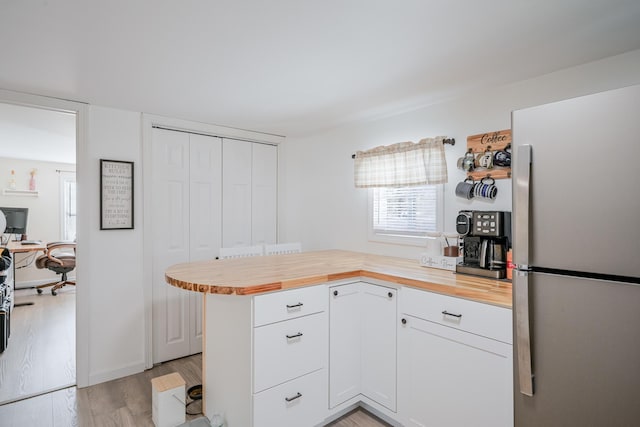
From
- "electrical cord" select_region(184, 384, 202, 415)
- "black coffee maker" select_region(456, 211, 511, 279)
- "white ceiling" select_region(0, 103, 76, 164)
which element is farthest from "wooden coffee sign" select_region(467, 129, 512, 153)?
"white ceiling" select_region(0, 103, 76, 164)

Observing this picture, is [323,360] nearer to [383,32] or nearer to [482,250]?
[482,250]

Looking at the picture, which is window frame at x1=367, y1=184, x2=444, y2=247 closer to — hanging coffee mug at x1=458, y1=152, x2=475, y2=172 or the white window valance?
the white window valance

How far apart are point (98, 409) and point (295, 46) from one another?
2.72 m

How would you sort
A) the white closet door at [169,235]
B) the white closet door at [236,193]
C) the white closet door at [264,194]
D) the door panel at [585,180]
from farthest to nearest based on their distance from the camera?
the white closet door at [264,194], the white closet door at [236,193], the white closet door at [169,235], the door panel at [585,180]

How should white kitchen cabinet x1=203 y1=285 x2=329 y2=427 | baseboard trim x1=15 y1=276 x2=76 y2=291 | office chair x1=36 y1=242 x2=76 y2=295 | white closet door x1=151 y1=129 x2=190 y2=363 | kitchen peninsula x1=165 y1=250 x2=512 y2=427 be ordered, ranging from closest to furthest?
kitchen peninsula x1=165 y1=250 x2=512 y2=427, white kitchen cabinet x1=203 y1=285 x2=329 y2=427, white closet door x1=151 y1=129 x2=190 y2=363, office chair x1=36 y1=242 x2=76 y2=295, baseboard trim x1=15 y1=276 x2=76 y2=291

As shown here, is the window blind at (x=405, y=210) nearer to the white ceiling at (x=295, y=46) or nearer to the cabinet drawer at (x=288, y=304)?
the white ceiling at (x=295, y=46)

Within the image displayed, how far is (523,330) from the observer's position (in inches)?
51.3

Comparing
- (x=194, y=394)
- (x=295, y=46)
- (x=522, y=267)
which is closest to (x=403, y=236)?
(x=522, y=267)

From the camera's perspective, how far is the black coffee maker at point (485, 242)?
6.43 ft

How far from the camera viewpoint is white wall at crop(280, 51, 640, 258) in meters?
1.96

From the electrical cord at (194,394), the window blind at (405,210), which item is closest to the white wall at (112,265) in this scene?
the electrical cord at (194,394)

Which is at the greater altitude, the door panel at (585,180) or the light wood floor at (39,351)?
the door panel at (585,180)

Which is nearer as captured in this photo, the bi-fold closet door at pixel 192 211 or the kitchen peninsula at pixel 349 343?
the kitchen peninsula at pixel 349 343

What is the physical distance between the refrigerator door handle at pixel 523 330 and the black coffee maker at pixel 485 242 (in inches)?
26.1
